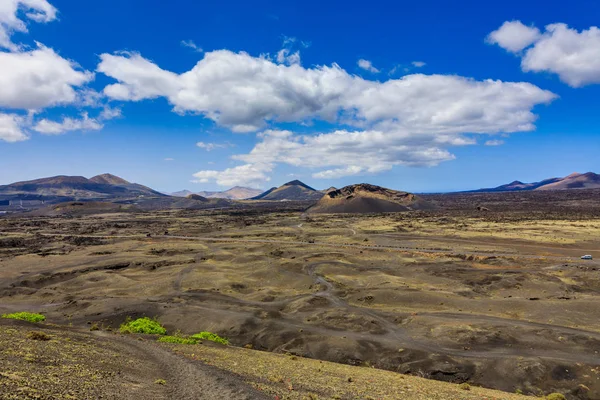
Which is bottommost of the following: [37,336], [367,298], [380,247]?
[367,298]

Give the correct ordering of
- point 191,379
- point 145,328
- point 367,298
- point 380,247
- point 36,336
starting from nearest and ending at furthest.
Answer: point 191,379 → point 36,336 → point 145,328 → point 367,298 → point 380,247

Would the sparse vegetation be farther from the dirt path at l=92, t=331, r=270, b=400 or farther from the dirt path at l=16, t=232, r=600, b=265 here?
the dirt path at l=16, t=232, r=600, b=265

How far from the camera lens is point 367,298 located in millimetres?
55125

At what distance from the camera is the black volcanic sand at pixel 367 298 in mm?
34688

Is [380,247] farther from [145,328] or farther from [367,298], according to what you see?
[145,328]

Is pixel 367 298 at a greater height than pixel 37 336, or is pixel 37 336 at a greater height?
pixel 37 336

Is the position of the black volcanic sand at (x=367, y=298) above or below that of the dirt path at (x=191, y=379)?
below

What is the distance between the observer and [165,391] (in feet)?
56.5

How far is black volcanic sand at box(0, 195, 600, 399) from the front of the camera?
34688 millimetres

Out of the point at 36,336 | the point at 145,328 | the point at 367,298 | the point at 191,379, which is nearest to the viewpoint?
the point at 191,379

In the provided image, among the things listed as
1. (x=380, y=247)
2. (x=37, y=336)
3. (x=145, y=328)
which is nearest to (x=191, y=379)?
(x=37, y=336)

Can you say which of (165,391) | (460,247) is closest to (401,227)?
(460,247)

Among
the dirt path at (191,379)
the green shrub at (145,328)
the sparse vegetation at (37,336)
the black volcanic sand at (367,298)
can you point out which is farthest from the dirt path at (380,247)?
the sparse vegetation at (37,336)

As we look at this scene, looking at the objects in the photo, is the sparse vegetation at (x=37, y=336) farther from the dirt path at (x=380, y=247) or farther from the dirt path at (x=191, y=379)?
the dirt path at (x=380, y=247)
